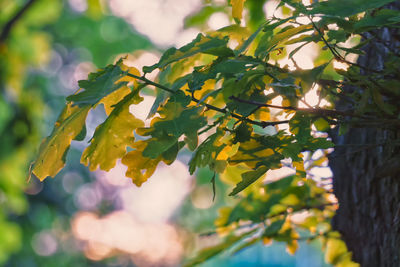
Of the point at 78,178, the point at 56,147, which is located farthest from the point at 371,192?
the point at 78,178

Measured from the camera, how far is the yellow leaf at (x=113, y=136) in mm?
591

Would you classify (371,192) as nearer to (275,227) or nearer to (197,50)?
Answer: (275,227)

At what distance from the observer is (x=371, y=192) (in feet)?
2.68

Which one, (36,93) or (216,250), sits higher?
(36,93)

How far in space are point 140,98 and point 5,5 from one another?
425 centimetres

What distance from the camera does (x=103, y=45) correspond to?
24.8ft

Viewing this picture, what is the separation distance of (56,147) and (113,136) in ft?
0.24

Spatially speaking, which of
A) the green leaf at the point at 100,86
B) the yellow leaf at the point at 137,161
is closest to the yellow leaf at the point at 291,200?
the yellow leaf at the point at 137,161

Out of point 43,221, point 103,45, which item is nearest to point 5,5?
point 103,45

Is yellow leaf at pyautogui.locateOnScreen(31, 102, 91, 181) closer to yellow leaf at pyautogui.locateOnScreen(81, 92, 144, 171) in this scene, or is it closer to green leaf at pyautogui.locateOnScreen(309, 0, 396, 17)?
yellow leaf at pyautogui.locateOnScreen(81, 92, 144, 171)

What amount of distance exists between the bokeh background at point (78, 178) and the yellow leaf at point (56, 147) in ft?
1.46

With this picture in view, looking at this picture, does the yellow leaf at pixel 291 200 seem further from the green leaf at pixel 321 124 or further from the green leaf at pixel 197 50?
the green leaf at pixel 197 50

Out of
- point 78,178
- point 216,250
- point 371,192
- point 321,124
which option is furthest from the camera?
point 78,178

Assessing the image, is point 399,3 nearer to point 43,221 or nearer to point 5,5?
point 5,5
